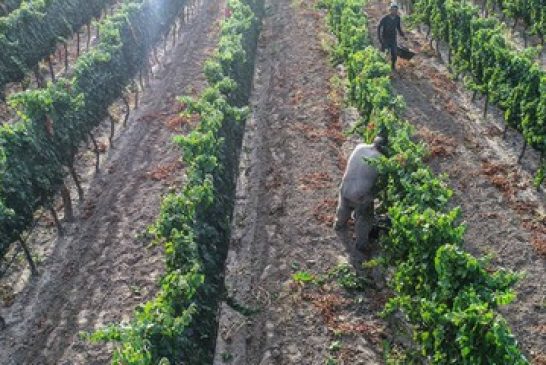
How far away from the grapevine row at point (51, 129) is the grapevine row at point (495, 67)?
435 inches

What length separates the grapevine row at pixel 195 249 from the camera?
7.76 m

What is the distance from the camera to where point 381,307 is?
36.9ft

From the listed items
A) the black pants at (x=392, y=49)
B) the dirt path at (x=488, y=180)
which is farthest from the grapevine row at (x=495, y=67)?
the black pants at (x=392, y=49)

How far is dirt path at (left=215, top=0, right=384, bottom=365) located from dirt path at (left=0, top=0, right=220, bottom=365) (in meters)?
2.04

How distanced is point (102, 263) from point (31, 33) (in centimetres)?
1135

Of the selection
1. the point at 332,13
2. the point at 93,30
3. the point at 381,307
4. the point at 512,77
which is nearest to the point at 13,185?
the point at 381,307

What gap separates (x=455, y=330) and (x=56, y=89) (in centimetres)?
1129

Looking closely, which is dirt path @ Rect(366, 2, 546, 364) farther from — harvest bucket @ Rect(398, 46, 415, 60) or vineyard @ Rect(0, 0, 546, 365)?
harvest bucket @ Rect(398, 46, 415, 60)

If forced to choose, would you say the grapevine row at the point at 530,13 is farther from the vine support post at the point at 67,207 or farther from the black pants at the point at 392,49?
the vine support post at the point at 67,207

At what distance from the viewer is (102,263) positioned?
13.1 m

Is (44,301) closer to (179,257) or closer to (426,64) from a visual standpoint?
(179,257)

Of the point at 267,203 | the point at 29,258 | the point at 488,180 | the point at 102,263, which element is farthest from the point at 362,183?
the point at 29,258

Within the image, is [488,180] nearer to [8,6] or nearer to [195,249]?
[195,249]

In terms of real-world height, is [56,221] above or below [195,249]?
below
